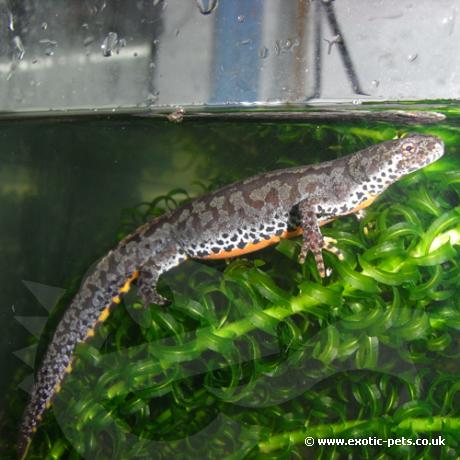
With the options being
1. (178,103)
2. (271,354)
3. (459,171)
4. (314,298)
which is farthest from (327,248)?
(178,103)

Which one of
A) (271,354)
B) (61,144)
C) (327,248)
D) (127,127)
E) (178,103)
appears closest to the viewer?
(271,354)

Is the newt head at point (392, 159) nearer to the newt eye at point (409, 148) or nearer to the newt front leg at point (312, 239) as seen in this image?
the newt eye at point (409, 148)

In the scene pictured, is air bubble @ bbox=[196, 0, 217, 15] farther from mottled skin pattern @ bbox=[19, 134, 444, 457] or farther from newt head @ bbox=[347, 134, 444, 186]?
newt head @ bbox=[347, 134, 444, 186]

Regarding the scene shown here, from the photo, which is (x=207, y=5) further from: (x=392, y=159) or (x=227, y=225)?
(x=392, y=159)

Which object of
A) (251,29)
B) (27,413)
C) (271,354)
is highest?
(251,29)

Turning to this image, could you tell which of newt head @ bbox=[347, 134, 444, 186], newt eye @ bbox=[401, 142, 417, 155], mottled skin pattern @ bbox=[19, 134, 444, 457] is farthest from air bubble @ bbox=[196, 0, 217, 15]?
newt eye @ bbox=[401, 142, 417, 155]

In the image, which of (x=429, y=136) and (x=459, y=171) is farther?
(x=429, y=136)

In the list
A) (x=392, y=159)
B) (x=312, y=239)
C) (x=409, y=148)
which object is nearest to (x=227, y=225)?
(x=312, y=239)

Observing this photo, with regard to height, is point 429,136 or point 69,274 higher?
point 429,136

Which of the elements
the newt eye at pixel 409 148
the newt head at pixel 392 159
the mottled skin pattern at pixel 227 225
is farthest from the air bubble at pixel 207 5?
the newt eye at pixel 409 148

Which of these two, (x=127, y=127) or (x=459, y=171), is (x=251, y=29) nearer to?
(x=459, y=171)
